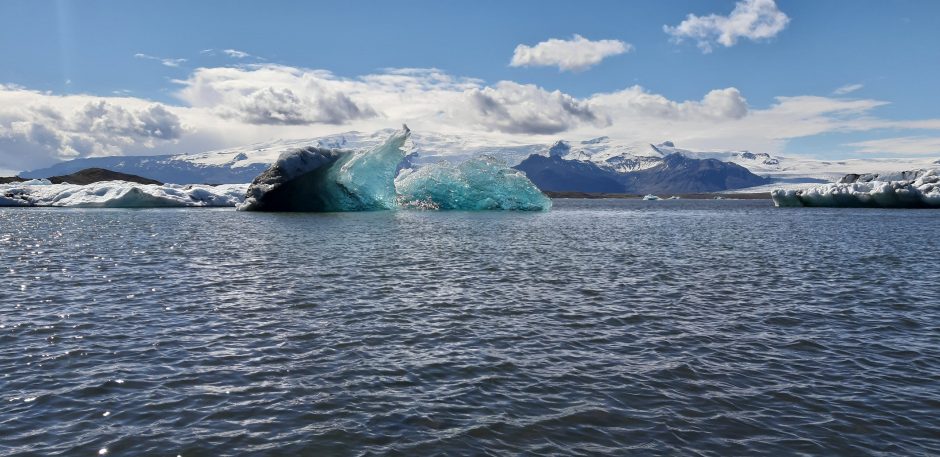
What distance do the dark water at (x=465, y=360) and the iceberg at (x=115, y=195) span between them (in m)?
78.4

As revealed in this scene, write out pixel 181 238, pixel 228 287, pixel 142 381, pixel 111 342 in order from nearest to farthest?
pixel 142 381, pixel 111 342, pixel 228 287, pixel 181 238

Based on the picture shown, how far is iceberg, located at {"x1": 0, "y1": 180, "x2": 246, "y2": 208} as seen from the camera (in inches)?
3875

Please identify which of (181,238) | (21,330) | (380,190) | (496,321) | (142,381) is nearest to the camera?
(142,381)

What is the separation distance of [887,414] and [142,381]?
12172 millimetres

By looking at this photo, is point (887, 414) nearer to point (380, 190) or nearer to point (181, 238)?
point (181, 238)

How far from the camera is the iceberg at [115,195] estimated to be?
98.4 metres

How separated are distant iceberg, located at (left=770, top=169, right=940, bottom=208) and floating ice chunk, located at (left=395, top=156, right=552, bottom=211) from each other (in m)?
53.1

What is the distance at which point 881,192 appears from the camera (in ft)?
337

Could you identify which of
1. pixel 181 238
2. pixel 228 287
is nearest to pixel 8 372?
pixel 228 287

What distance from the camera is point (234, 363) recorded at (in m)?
12.5

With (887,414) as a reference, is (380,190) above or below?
above

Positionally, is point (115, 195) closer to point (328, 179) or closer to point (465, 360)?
point (328, 179)

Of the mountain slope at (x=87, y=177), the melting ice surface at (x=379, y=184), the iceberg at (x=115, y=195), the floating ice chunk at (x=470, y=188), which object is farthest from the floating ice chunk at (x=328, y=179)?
the mountain slope at (x=87, y=177)

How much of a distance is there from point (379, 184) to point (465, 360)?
2591 inches
